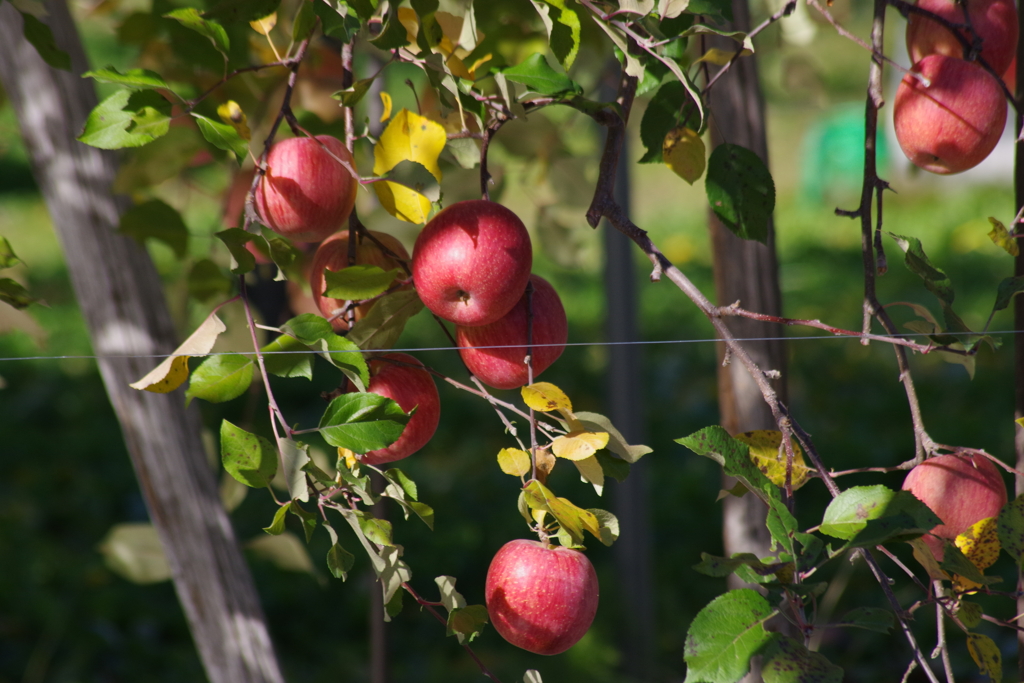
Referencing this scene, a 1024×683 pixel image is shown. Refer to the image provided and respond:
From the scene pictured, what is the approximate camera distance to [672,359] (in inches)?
92.7

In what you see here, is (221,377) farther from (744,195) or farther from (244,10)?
(744,195)

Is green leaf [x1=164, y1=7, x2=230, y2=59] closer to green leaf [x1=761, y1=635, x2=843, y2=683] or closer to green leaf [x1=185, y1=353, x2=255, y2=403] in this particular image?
green leaf [x1=185, y1=353, x2=255, y2=403]

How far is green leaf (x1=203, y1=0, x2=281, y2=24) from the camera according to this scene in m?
0.45

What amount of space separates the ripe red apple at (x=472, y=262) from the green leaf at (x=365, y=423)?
68 mm

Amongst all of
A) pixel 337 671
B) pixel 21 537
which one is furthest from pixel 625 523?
pixel 21 537

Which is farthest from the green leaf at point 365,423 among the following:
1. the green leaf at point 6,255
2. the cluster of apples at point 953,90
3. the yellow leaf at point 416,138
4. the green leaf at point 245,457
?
the cluster of apples at point 953,90

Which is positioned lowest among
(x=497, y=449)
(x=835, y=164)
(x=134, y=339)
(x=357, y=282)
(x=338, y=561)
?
(x=835, y=164)

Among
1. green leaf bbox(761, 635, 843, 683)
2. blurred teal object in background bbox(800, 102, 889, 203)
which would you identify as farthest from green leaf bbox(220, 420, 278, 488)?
blurred teal object in background bbox(800, 102, 889, 203)

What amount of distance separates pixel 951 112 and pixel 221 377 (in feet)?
1.38

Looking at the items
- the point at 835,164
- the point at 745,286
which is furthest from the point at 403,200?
the point at 835,164

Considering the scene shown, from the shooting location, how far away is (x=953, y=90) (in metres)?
0.48

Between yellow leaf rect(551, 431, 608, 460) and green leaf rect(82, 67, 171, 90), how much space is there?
29cm

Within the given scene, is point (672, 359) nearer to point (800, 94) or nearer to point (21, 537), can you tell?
point (800, 94)

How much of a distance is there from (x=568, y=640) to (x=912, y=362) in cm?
204
